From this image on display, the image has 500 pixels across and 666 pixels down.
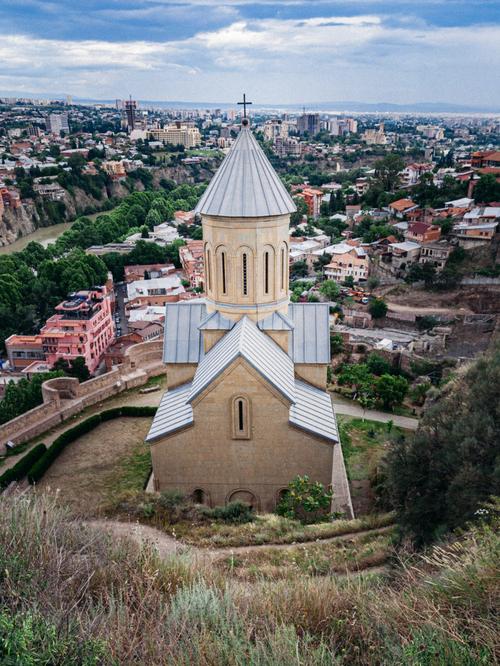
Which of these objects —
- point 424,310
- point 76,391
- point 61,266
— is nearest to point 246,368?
point 76,391

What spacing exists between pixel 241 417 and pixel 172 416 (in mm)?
1552

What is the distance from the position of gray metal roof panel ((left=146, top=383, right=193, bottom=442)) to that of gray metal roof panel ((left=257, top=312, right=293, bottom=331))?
2.26m

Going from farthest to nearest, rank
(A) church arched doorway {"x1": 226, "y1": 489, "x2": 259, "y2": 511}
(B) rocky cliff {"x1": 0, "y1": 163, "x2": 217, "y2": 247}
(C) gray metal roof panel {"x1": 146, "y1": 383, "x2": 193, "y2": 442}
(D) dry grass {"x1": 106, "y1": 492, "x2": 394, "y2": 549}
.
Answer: (B) rocky cliff {"x1": 0, "y1": 163, "x2": 217, "y2": 247}, (A) church arched doorway {"x1": 226, "y1": 489, "x2": 259, "y2": 511}, (C) gray metal roof panel {"x1": 146, "y1": 383, "x2": 193, "y2": 442}, (D) dry grass {"x1": 106, "y1": 492, "x2": 394, "y2": 549}

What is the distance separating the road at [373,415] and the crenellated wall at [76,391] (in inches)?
Answer: 263

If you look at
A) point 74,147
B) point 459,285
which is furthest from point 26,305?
point 74,147

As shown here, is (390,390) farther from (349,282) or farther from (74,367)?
(349,282)

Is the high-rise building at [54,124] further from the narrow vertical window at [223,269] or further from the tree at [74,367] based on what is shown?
the narrow vertical window at [223,269]

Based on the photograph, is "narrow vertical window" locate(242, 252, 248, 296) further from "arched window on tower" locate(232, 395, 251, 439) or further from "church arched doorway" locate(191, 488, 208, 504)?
"church arched doorway" locate(191, 488, 208, 504)

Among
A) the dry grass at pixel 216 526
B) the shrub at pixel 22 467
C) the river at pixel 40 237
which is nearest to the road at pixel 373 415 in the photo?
the dry grass at pixel 216 526

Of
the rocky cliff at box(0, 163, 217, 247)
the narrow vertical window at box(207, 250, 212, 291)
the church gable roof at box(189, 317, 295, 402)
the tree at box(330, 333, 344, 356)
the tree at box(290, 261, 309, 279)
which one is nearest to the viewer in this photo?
the church gable roof at box(189, 317, 295, 402)

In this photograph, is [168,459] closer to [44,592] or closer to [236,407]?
[236,407]

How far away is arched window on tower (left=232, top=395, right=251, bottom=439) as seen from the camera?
934cm

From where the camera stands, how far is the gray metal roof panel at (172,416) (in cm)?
953

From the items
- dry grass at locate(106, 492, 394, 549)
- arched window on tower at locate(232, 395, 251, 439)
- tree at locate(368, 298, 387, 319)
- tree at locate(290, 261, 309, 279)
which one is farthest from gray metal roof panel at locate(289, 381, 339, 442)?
tree at locate(290, 261, 309, 279)
